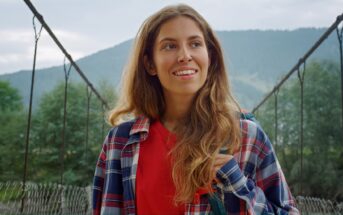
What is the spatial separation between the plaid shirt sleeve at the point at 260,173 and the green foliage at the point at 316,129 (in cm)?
2048

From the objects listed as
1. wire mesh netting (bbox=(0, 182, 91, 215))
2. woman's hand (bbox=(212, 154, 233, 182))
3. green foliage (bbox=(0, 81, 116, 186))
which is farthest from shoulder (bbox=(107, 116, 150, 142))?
green foliage (bbox=(0, 81, 116, 186))

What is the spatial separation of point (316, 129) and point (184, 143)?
2708 centimetres

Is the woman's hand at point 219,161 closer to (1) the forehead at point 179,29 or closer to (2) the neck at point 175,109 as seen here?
(2) the neck at point 175,109

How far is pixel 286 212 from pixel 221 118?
0.28 m

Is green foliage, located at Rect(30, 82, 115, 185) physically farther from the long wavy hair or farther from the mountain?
the mountain

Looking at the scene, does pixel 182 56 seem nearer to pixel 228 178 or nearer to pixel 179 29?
pixel 179 29

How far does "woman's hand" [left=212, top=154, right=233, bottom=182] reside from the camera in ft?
3.73

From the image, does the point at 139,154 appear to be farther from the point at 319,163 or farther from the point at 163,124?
the point at 319,163

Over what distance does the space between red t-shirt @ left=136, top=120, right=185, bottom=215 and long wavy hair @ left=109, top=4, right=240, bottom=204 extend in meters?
0.03

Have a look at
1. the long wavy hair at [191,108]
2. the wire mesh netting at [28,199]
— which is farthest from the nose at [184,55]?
the wire mesh netting at [28,199]

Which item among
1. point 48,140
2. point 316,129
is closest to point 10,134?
point 48,140

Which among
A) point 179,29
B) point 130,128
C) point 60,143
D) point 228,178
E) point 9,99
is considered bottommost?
point 228,178

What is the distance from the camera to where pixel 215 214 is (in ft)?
3.72

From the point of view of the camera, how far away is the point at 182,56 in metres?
1.24
